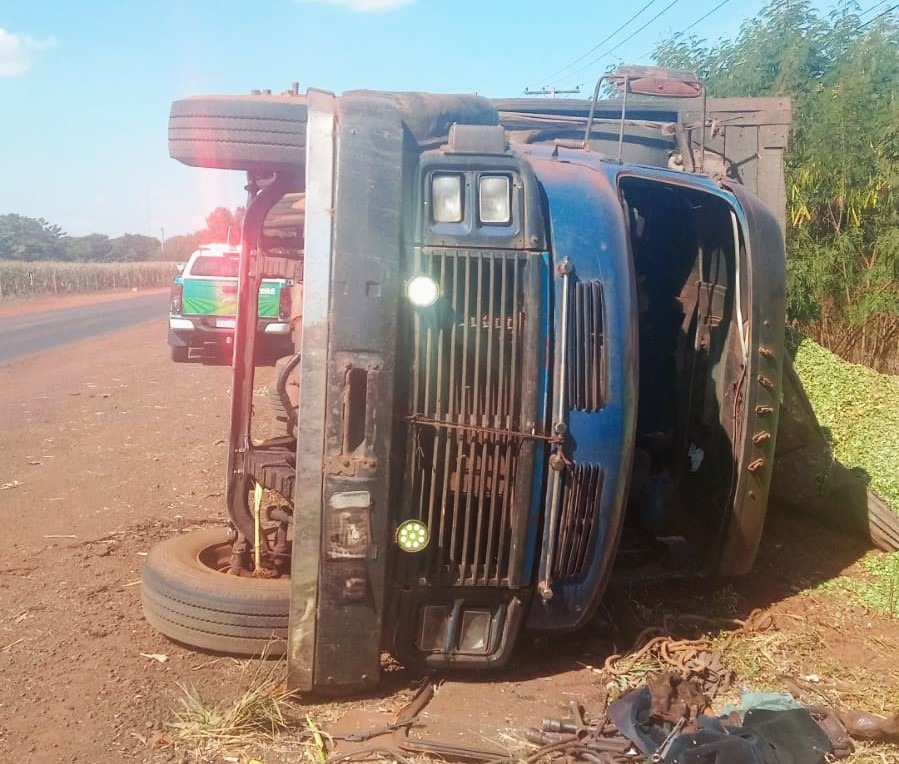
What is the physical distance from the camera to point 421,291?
315cm

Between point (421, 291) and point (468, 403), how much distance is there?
448mm

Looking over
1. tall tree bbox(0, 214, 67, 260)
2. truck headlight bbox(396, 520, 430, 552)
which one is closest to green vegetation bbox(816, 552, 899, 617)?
truck headlight bbox(396, 520, 430, 552)

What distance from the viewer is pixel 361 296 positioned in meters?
3.08

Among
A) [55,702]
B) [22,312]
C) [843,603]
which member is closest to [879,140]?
[843,603]

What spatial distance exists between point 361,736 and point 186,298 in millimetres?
12724

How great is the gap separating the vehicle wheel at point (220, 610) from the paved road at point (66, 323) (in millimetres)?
12817

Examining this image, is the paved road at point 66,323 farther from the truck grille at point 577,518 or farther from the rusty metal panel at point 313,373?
the truck grille at point 577,518

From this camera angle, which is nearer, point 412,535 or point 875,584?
point 412,535

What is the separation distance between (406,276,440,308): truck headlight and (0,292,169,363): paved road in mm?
13917

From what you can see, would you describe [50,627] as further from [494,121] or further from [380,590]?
[494,121]

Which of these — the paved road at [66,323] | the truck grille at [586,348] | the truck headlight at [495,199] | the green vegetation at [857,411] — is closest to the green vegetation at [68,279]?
the paved road at [66,323]

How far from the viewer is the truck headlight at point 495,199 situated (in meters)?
3.29

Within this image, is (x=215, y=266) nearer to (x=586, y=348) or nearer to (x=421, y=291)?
(x=421, y=291)

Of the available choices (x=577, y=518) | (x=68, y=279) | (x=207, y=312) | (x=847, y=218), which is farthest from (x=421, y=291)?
(x=68, y=279)
